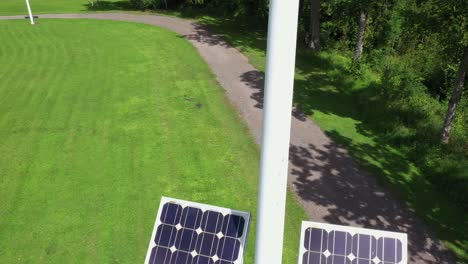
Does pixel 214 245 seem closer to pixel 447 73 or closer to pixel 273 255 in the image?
pixel 273 255

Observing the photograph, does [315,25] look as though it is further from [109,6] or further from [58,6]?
[58,6]

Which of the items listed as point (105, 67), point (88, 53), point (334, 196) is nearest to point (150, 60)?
point (105, 67)

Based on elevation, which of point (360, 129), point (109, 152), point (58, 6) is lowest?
point (109, 152)

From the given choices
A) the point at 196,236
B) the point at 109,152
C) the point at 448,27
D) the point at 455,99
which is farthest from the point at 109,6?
the point at 196,236

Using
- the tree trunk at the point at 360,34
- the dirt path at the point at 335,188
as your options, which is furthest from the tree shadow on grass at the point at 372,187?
the tree trunk at the point at 360,34

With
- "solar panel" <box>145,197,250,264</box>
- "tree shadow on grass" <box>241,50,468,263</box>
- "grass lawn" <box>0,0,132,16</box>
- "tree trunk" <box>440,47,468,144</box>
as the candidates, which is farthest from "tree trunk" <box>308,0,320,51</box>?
"grass lawn" <box>0,0,132,16</box>

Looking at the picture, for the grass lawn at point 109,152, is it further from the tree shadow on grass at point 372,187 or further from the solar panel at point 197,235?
the solar panel at point 197,235
